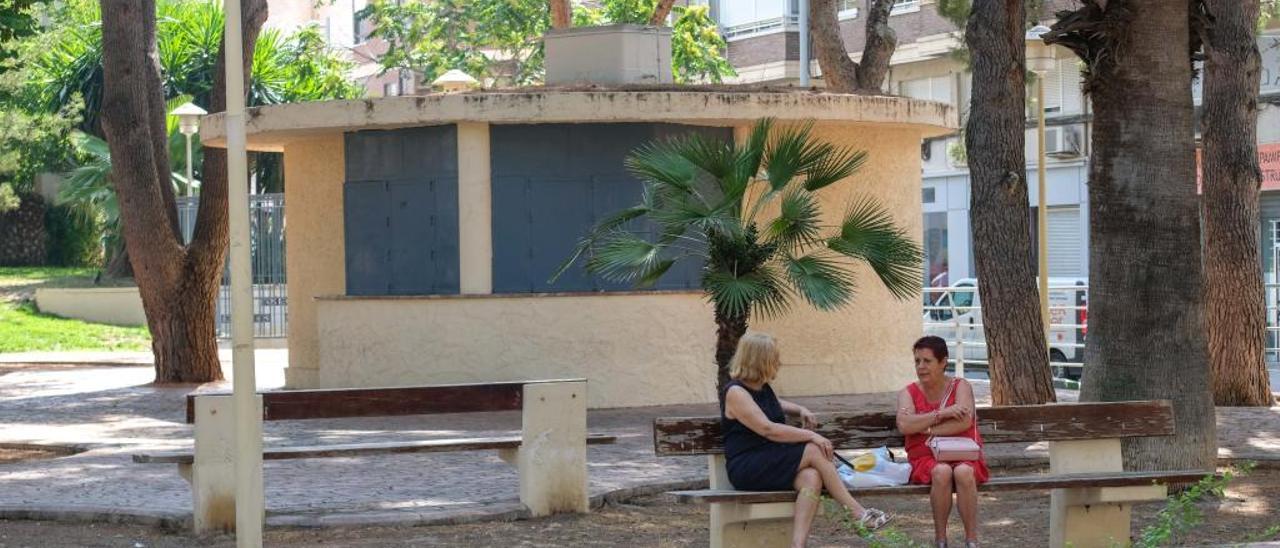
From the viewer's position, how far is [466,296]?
17703 millimetres

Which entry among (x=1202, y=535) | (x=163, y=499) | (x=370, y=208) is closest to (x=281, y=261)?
(x=370, y=208)

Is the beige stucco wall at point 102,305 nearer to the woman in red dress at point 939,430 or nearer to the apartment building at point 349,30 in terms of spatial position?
the apartment building at point 349,30

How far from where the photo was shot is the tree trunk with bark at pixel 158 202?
21375mm

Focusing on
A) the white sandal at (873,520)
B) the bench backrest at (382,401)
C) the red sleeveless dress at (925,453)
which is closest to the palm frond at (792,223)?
the bench backrest at (382,401)

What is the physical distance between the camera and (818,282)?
14.0m

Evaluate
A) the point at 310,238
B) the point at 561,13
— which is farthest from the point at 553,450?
the point at 561,13

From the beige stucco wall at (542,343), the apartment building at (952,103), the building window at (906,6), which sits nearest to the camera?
the beige stucco wall at (542,343)

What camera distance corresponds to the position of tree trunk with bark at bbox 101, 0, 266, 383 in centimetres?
2138

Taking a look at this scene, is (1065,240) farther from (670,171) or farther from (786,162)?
(670,171)

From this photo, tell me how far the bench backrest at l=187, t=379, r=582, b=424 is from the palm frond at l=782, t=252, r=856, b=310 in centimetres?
387

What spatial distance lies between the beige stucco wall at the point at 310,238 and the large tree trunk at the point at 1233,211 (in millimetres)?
8258

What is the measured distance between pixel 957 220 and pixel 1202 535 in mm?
32795

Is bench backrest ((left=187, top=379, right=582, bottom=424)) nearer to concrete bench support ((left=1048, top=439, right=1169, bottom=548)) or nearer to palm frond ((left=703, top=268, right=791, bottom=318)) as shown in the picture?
concrete bench support ((left=1048, top=439, right=1169, bottom=548))

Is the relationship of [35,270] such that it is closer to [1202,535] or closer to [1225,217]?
[1225,217]
